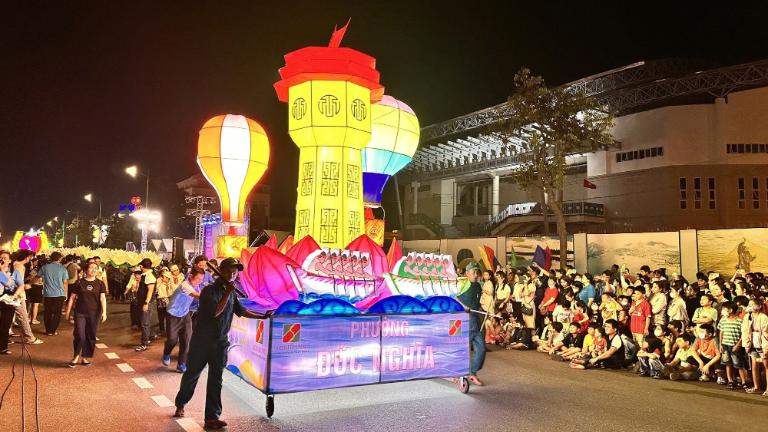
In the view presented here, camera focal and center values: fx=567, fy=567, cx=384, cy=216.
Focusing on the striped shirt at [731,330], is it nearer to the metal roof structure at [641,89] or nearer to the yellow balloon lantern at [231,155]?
the yellow balloon lantern at [231,155]

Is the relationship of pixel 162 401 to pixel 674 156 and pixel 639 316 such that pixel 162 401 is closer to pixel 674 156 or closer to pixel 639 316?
pixel 639 316

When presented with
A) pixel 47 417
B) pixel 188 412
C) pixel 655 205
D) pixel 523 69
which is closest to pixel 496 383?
pixel 188 412

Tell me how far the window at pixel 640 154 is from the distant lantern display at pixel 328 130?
88.5 ft

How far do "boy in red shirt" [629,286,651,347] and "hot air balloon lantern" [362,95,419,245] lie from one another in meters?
6.25

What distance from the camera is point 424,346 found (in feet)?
25.0

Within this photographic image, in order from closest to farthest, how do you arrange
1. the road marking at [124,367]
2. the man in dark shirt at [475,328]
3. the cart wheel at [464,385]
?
the cart wheel at [464,385] < the man in dark shirt at [475,328] < the road marking at [124,367]

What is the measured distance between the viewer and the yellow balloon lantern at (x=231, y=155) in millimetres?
15164

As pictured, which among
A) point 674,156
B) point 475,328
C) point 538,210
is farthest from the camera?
point 538,210

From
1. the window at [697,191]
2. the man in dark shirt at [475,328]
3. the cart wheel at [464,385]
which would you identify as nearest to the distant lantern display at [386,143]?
the man in dark shirt at [475,328]

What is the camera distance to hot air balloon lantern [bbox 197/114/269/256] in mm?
15164

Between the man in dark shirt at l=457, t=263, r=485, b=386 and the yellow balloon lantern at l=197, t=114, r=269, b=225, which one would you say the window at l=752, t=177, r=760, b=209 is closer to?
the yellow balloon lantern at l=197, t=114, r=269, b=225

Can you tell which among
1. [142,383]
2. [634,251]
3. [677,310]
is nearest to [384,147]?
[677,310]

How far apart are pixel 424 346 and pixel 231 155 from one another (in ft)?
31.3

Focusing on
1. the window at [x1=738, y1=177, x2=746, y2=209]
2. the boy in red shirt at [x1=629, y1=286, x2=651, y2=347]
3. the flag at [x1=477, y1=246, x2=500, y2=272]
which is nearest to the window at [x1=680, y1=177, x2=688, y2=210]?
the window at [x1=738, y1=177, x2=746, y2=209]
